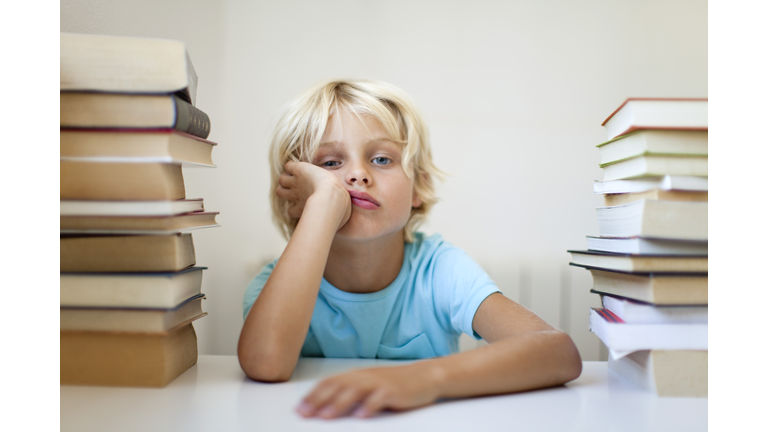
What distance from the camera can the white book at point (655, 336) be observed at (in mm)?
445

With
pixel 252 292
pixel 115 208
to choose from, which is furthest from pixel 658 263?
pixel 252 292

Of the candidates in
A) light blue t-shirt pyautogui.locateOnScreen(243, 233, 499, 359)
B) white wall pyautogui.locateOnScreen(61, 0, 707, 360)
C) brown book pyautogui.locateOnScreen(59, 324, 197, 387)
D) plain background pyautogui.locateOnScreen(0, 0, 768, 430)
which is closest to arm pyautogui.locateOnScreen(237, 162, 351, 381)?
brown book pyautogui.locateOnScreen(59, 324, 197, 387)

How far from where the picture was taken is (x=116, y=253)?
479 millimetres

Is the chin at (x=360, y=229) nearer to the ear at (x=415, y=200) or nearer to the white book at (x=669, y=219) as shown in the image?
the ear at (x=415, y=200)

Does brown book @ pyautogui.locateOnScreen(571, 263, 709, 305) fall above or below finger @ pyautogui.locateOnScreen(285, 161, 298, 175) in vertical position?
below

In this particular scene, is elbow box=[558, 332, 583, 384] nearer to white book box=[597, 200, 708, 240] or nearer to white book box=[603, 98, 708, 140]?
white book box=[597, 200, 708, 240]

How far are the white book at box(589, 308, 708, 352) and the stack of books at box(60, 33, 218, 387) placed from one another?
0.51m

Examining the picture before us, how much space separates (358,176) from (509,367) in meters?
0.42

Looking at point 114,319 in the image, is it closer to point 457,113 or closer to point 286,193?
point 286,193

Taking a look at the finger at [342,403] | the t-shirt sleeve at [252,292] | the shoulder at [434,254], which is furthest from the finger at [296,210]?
the finger at [342,403]

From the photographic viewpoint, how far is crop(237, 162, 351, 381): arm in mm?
541
